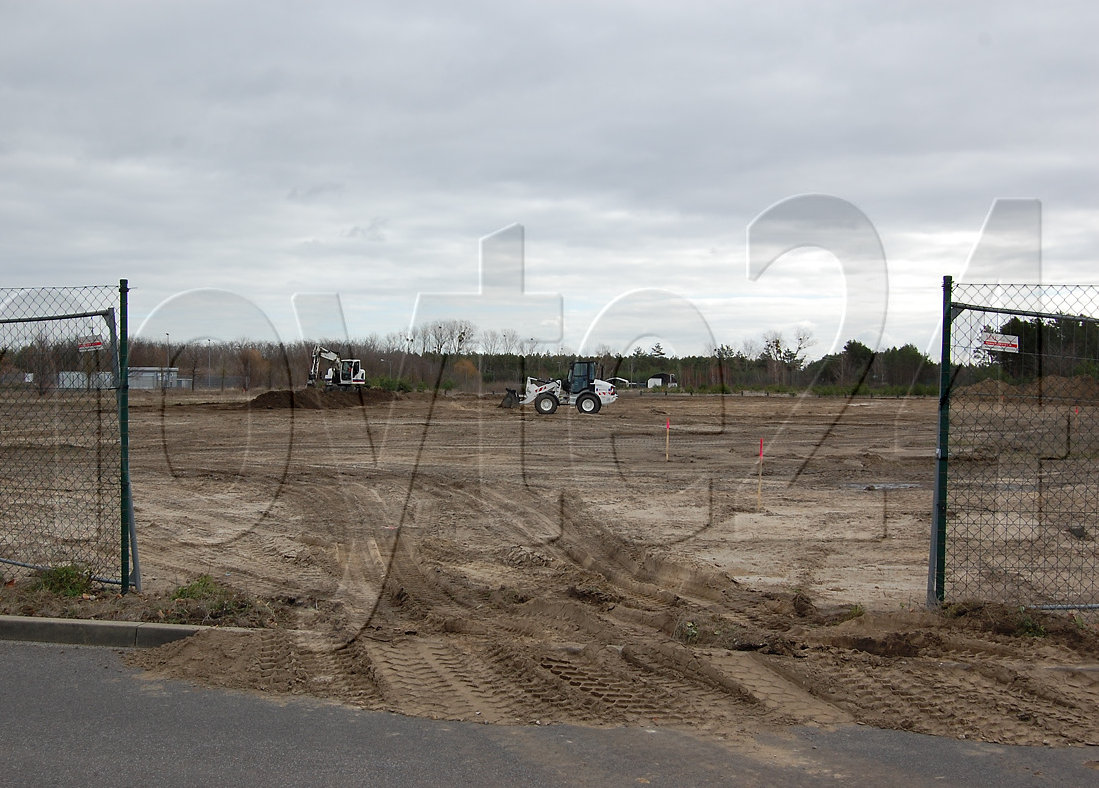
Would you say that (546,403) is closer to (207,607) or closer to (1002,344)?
(207,607)

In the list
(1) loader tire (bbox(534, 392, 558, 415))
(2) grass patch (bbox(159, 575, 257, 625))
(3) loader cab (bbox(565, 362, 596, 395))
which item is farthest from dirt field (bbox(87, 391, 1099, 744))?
(3) loader cab (bbox(565, 362, 596, 395))

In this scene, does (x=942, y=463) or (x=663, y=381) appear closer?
(x=942, y=463)

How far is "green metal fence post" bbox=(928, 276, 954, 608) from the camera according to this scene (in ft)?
21.3

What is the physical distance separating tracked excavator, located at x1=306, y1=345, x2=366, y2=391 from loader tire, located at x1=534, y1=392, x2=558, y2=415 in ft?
47.3

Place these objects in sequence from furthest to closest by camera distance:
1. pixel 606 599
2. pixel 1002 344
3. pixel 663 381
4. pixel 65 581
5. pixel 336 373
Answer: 1. pixel 663 381
2. pixel 336 373
3. pixel 606 599
4. pixel 65 581
5. pixel 1002 344

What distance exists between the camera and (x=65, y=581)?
24.4 ft

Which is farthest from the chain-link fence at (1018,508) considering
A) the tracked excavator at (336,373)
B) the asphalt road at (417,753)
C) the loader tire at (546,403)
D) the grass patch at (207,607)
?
the tracked excavator at (336,373)

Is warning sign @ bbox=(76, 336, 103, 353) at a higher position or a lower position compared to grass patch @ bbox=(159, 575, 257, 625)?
higher

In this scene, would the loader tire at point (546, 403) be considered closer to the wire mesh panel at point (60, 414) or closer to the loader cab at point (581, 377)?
the loader cab at point (581, 377)

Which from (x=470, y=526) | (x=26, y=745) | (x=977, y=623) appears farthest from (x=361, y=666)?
(x=470, y=526)

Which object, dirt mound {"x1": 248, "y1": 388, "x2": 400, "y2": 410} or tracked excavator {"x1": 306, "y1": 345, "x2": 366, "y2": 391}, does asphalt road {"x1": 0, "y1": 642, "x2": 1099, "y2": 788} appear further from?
tracked excavator {"x1": 306, "y1": 345, "x2": 366, "y2": 391}

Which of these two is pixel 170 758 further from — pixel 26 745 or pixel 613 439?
pixel 613 439

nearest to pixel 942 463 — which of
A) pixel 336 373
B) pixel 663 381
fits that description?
pixel 336 373

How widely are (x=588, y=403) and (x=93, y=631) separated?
31631 millimetres
